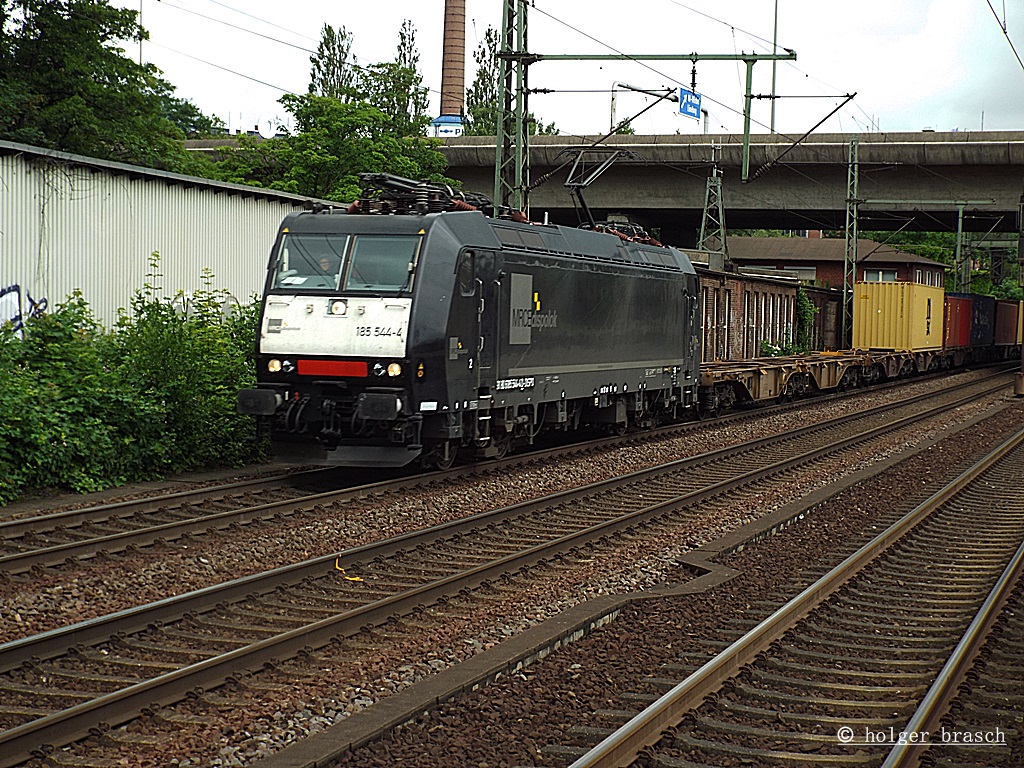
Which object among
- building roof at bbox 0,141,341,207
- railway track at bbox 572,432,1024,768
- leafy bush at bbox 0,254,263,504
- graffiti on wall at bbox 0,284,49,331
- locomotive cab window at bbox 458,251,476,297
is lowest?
railway track at bbox 572,432,1024,768

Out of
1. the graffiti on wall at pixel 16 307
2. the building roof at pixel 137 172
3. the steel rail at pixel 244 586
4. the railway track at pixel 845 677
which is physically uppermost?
the building roof at pixel 137 172

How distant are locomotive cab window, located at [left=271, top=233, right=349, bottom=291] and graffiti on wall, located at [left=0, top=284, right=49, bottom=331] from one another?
360cm

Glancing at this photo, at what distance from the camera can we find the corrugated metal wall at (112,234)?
15.3 meters

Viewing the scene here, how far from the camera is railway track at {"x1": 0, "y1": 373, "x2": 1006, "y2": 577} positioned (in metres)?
9.54

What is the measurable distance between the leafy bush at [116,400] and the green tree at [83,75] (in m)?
10.4

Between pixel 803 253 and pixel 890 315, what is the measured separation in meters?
35.1

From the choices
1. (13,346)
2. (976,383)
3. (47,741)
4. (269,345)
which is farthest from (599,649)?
(976,383)

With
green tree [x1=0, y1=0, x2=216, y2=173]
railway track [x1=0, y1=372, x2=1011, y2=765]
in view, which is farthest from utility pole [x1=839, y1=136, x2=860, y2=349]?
railway track [x1=0, y1=372, x2=1011, y2=765]

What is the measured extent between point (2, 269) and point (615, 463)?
330 inches

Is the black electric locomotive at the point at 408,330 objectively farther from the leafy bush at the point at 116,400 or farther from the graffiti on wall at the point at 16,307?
the graffiti on wall at the point at 16,307

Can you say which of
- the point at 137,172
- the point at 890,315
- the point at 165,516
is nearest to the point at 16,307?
the point at 137,172

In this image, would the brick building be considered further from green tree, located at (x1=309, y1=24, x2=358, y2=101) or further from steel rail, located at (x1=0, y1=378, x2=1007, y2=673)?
steel rail, located at (x1=0, y1=378, x2=1007, y2=673)

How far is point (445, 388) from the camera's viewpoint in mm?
13328
